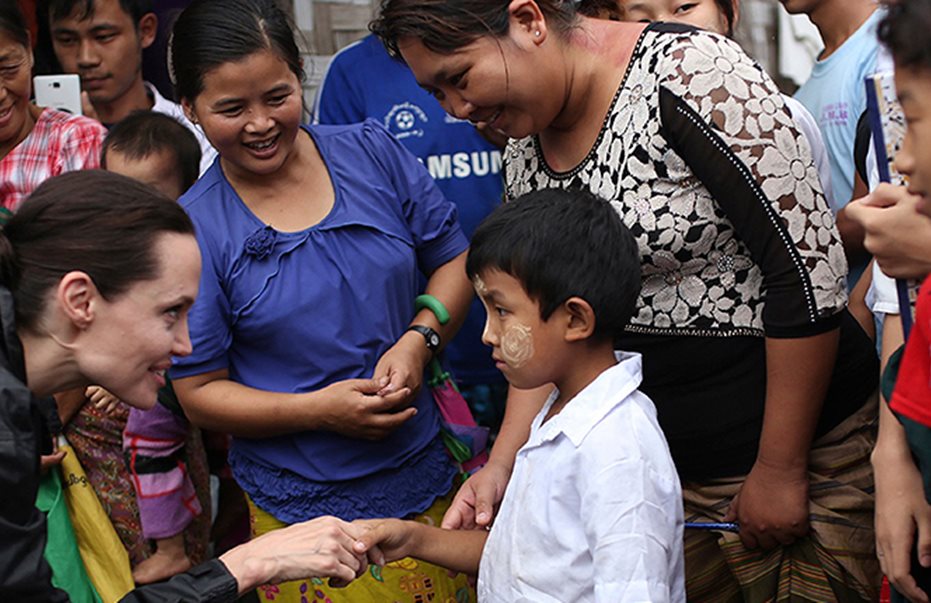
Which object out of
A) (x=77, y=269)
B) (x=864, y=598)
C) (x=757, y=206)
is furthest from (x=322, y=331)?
(x=864, y=598)

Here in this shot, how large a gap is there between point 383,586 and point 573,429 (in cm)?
78

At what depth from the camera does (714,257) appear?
232 centimetres

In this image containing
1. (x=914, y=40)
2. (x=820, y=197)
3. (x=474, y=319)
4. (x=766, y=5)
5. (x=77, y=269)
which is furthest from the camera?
(x=766, y=5)

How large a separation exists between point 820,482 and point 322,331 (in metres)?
1.13

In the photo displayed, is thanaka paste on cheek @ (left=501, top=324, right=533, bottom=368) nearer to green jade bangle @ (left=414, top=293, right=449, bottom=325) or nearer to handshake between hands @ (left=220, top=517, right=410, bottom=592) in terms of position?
handshake between hands @ (left=220, top=517, right=410, bottom=592)

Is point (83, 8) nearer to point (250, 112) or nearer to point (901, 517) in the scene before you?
point (250, 112)

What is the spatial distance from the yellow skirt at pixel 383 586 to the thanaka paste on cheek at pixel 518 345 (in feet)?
2.14

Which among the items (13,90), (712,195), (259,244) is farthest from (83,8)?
(712,195)

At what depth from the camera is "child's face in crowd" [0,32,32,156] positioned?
11.7 ft

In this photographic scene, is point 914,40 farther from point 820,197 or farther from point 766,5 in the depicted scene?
point 766,5

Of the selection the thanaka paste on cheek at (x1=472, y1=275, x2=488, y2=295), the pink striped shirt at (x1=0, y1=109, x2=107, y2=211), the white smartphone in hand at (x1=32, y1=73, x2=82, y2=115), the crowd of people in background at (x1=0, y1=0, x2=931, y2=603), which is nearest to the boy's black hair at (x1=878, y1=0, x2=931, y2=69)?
the crowd of people in background at (x1=0, y1=0, x2=931, y2=603)

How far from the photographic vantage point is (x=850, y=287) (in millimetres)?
3209

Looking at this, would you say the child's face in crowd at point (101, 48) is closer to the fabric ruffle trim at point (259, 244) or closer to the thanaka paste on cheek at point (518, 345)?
the fabric ruffle trim at point (259, 244)

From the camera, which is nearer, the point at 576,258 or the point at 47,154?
the point at 576,258
